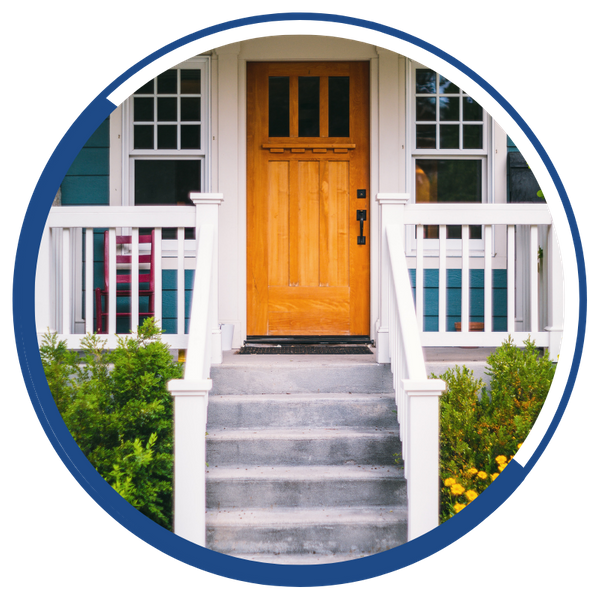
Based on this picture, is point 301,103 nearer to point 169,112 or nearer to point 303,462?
point 169,112

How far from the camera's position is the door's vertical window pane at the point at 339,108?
4.45 meters

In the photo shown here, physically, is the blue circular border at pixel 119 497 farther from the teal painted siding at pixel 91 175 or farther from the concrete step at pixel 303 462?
the teal painted siding at pixel 91 175

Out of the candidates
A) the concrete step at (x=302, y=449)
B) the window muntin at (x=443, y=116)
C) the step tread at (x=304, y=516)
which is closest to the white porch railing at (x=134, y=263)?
the concrete step at (x=302, y=449)

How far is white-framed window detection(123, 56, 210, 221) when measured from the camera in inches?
172

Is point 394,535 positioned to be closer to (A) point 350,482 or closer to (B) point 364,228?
(A) point 350,482

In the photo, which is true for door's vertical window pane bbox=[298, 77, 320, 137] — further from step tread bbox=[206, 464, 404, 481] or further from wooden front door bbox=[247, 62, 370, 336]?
step tread bbox=[206, 464, 404, 481]

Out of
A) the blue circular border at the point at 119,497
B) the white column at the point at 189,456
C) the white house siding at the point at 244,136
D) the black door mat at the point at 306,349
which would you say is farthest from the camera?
the white house siding at the point at 244,136

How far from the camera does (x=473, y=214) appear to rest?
11.0 feet

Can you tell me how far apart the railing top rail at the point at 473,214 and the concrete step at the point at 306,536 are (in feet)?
5.64

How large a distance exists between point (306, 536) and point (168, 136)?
126 inches

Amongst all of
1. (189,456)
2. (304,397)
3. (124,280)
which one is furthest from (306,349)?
(189,456)

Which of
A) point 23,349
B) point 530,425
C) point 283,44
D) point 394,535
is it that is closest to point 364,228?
point 283,44

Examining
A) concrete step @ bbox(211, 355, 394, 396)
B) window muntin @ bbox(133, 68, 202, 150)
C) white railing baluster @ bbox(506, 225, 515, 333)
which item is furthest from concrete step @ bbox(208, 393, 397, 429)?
window muntin @ bbox(133, 68, 202, 150)

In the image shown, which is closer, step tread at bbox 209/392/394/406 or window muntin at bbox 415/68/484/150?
step tread at bbox 209/392/394/406
